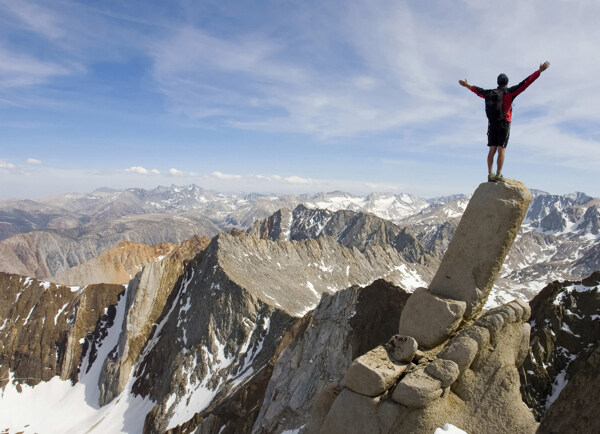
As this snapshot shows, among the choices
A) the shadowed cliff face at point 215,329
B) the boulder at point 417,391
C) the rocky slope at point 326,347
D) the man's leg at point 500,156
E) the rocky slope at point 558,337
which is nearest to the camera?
the boulder at point 417,391

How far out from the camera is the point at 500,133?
12.9 meters

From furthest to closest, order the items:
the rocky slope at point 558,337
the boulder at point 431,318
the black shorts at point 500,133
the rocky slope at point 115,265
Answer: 1. the rocky slope at point 115,265
2. the rocky slope at point 558,337
3. the boulder at point 431,318
4. the black shorts at point 500,133

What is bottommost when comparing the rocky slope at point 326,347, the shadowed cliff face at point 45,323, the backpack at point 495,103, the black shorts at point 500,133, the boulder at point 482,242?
the shadowed cliff face at point 45,323

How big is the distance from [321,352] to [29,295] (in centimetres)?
11653

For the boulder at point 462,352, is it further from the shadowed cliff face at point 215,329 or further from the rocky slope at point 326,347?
the shadowed cliff face at point 215,329

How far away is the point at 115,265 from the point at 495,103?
191031 millimetres

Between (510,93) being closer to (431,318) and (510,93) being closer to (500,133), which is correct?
(500,133)

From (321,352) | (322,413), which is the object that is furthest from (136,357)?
(322,413)

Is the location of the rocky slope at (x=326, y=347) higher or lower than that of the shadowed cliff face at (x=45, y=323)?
higher

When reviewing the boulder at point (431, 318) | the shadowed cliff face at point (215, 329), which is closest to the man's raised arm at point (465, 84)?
the boulder at point (431, 318)

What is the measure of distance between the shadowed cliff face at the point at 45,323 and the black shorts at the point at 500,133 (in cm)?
11677

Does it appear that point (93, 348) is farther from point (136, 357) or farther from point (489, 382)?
point (489, 382)

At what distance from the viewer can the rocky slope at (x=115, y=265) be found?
16088 centimetres

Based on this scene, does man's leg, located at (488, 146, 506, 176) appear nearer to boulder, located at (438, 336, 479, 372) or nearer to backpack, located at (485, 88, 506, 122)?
backpack, located at (485, 88, 506, 122)
